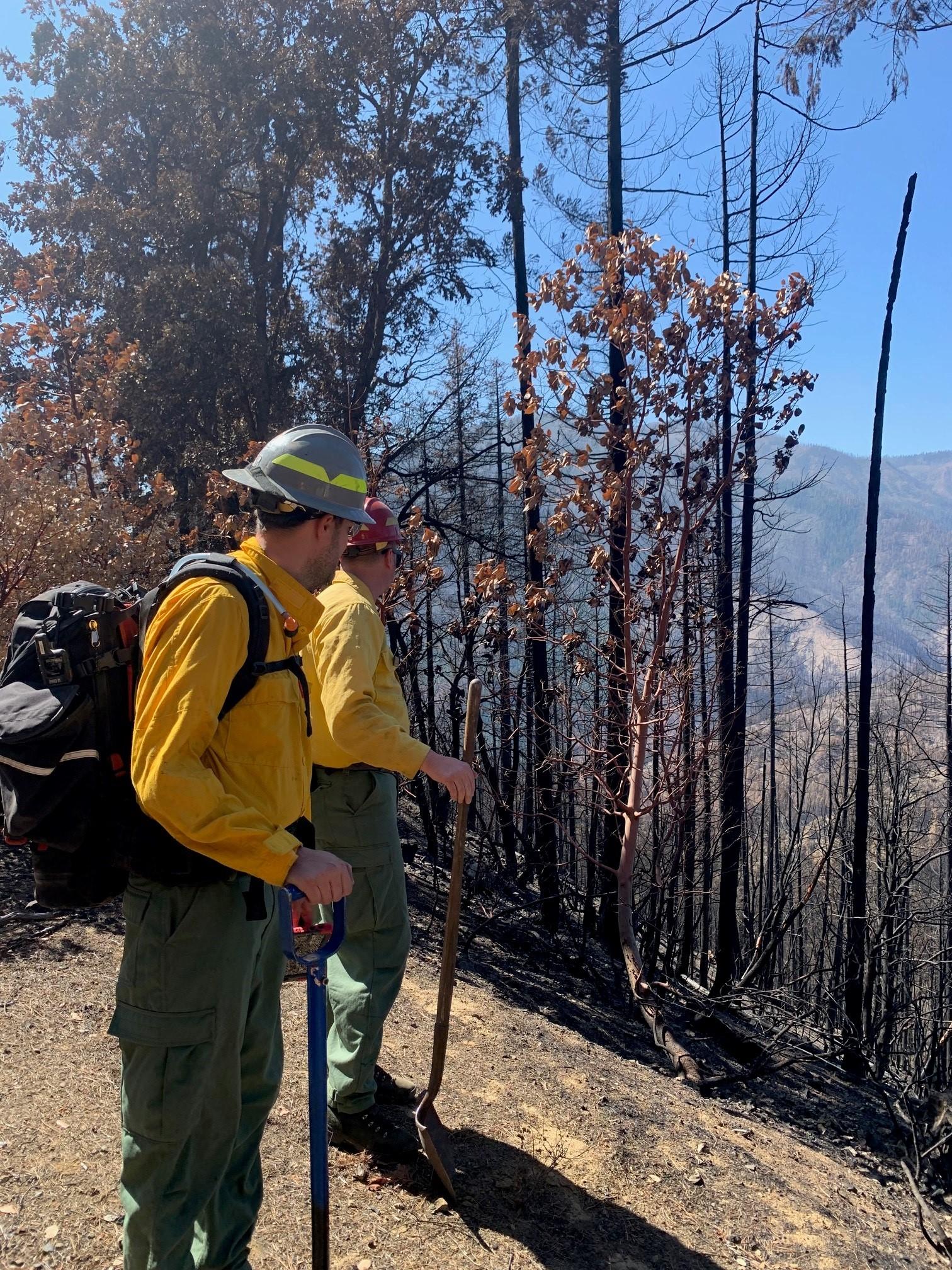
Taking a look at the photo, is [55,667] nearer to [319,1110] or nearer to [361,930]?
[319,1110]

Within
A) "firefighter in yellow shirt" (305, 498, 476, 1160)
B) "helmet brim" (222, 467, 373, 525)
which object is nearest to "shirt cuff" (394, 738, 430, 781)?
"firefighter in yellow shirt" (305, 498, 476, 1160)

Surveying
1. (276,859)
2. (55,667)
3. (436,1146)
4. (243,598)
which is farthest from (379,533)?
(436,1146)

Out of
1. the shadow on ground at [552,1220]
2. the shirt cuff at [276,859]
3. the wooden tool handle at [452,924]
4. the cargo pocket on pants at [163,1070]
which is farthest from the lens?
the wooden tool handle at [452,924]

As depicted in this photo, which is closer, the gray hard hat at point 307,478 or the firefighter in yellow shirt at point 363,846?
the gray hard hat at point 307,478

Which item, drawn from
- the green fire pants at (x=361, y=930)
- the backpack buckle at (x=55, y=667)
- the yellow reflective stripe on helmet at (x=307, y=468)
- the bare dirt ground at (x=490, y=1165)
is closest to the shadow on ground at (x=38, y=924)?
the bare dirt ground at (x=490, y=1165)

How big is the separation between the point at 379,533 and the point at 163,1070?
1.78 m

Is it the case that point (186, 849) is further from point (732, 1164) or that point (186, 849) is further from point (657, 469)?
point (657, 469)

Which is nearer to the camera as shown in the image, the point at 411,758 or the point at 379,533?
the point at 411,758

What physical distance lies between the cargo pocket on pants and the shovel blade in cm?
129

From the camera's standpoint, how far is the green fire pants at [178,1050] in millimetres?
1868

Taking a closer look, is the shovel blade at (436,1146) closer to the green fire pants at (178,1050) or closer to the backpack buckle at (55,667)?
the green fire pants at (178,1050)

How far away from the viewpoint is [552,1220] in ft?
9.73

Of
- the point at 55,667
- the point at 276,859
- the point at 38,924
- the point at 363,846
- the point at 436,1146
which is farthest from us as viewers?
the point at 38,924

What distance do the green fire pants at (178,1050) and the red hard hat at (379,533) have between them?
139 centimetres
